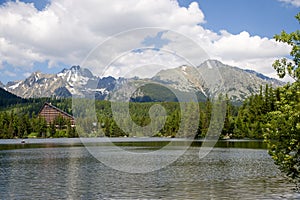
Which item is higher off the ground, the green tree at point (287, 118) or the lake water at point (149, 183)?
the green tree at point (287, 118)

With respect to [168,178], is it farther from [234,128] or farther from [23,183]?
[234,128]

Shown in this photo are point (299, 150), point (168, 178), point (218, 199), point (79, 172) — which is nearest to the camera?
point (299, 150)

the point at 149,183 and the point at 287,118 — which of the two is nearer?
the point at 287,118

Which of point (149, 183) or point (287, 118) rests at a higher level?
point (287, 118)

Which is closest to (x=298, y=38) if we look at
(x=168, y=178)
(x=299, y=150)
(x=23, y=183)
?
(x=299, y=150)

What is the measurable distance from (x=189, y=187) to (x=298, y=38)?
1580 cm

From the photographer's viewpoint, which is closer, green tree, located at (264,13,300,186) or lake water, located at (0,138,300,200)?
green tree, located at (264,13,300,186)

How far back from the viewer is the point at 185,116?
16425 centimetres

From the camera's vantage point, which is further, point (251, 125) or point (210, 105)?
point (210, 105)

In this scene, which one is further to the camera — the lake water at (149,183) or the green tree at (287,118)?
the lake water at (149,183)

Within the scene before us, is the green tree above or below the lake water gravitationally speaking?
above

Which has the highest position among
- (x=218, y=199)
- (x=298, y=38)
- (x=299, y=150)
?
(x=298, y=38)

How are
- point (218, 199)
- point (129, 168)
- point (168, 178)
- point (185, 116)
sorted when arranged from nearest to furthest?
point (218, 199) → point (168, 178) → point (129, 168) → point (185, 116)

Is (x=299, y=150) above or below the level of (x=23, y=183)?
above
